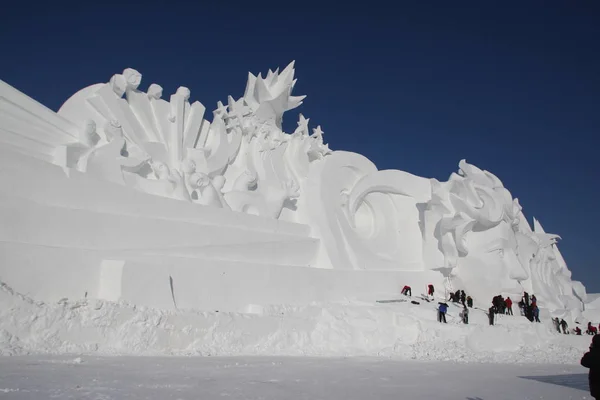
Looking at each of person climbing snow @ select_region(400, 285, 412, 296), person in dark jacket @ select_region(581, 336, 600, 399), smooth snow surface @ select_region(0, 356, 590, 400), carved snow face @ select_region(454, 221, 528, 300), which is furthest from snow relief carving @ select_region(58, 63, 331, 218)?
person in dark jacket @ select_region(581, 336, 600, 399)

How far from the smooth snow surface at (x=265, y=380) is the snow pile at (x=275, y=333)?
1184 mm

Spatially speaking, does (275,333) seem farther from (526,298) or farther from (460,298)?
(526,298)

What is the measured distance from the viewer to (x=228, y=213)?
13.7 m

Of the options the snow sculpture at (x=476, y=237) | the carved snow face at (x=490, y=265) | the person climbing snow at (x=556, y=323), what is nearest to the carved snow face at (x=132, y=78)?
the snow sculpture at (x=476, y=237)

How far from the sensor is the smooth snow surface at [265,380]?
17.3 ft

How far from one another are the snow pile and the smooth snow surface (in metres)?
1.18

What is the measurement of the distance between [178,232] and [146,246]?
35.1 inches

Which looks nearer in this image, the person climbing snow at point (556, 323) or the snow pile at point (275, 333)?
the snow pile at point (275, 333)

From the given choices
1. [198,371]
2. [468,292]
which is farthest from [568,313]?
[198,371]

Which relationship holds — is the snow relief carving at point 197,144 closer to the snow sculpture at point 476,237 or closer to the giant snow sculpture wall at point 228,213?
the giant snow sculpture wall at point 228,213

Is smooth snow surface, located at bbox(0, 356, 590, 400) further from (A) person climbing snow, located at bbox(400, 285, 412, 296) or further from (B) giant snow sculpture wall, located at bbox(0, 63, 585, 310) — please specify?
(A) person climbing snow, located at bbox(400, 285, 412, 296)

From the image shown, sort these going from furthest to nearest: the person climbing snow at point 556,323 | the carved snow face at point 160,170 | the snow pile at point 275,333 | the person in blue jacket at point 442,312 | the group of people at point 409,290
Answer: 1. the person climbing snow at point 556,323
2. the group of people at point 409,290
3. the carved snow face at point 160,170
4. the person in blue jacket at point 442,312
5. the snow pile at point 275,333

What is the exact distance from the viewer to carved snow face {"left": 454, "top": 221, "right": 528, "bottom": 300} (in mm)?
17484

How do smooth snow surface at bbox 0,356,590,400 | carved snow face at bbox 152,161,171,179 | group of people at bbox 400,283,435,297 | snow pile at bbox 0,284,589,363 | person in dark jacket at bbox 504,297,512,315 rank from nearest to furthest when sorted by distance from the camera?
smooth snow surface at bbox 0,356,590,400
snow pile at bbox 0,284,589,363
carved snow face at bbox 152,161,171,179
person in dark jacket at bbox 504,297,512,315
group of people at bbox 400,283,435,297
